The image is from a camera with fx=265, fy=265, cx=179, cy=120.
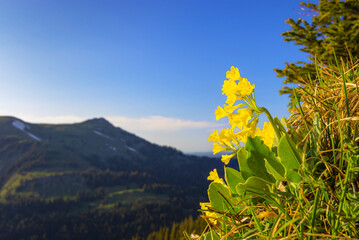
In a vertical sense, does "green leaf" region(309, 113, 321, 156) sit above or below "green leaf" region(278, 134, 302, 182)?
above

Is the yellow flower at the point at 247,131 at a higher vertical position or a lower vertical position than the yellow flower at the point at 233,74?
lower

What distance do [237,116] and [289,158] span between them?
290mm

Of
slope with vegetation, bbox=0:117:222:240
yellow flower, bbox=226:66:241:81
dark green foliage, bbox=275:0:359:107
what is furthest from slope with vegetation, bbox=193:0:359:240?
slope with vegetation, bbox=0:117:222:240

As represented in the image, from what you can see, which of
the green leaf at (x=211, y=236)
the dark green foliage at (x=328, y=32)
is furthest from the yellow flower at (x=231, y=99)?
the dark green foliage at (x=328, y=32)

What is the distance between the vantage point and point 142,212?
106750mm

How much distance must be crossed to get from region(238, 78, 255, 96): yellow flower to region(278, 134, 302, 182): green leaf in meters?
0.24

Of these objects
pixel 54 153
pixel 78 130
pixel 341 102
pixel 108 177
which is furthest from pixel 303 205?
pixel 78 130

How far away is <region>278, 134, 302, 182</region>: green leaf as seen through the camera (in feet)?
3.26

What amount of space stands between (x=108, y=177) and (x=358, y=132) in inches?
5770

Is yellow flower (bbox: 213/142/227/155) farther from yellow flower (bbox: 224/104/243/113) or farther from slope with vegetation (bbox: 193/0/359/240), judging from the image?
yellow flower (bbox: 224/104/243/113)

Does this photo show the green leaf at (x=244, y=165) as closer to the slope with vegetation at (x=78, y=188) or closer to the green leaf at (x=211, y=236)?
the green leaf at (x=211, y=236)

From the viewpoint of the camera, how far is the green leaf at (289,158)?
1.00 meters

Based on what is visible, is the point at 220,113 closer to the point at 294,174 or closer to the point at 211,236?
the point at 294,174

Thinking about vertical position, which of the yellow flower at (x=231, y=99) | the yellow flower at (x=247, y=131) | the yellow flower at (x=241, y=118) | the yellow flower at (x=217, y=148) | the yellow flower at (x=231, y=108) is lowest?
the yellow flower at (x=217, y=148)
